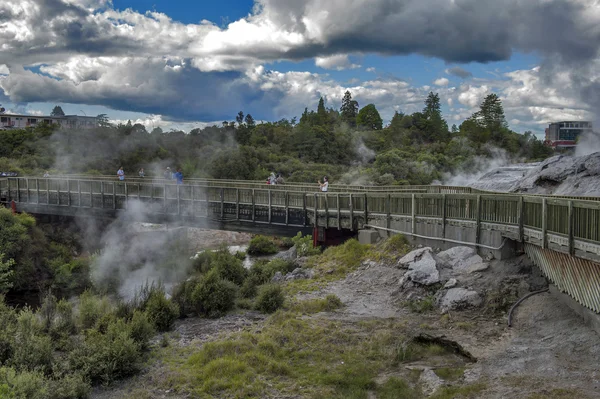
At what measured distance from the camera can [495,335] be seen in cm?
1309

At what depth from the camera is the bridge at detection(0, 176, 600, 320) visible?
1142cm

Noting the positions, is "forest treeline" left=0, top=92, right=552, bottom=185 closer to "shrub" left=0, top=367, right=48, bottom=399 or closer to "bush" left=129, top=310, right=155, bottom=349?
"bush" left=129, top=310, right=155, bottom=349

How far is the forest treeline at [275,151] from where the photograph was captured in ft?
220

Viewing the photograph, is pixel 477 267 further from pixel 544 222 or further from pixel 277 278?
pixel 277 278

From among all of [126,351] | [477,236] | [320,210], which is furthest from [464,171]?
[126,351]

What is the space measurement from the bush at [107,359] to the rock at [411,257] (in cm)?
951

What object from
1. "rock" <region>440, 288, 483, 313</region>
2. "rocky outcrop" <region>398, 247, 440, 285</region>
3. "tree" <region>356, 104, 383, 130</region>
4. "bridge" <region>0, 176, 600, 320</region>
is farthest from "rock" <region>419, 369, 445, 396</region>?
"tree" <region>356, 104, 383, 130</region>

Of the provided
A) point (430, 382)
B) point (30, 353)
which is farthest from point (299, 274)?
point (430, 382)

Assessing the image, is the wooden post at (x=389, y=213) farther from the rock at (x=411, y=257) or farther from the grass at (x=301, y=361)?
the grass at (x=301, y=361)

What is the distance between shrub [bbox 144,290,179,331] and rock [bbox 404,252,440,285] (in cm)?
814

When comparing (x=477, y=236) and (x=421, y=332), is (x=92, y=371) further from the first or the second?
(x=477, y=236)

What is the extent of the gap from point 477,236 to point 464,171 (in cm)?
5743

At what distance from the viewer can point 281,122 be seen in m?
170

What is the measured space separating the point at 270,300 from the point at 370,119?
13428 centimetres
